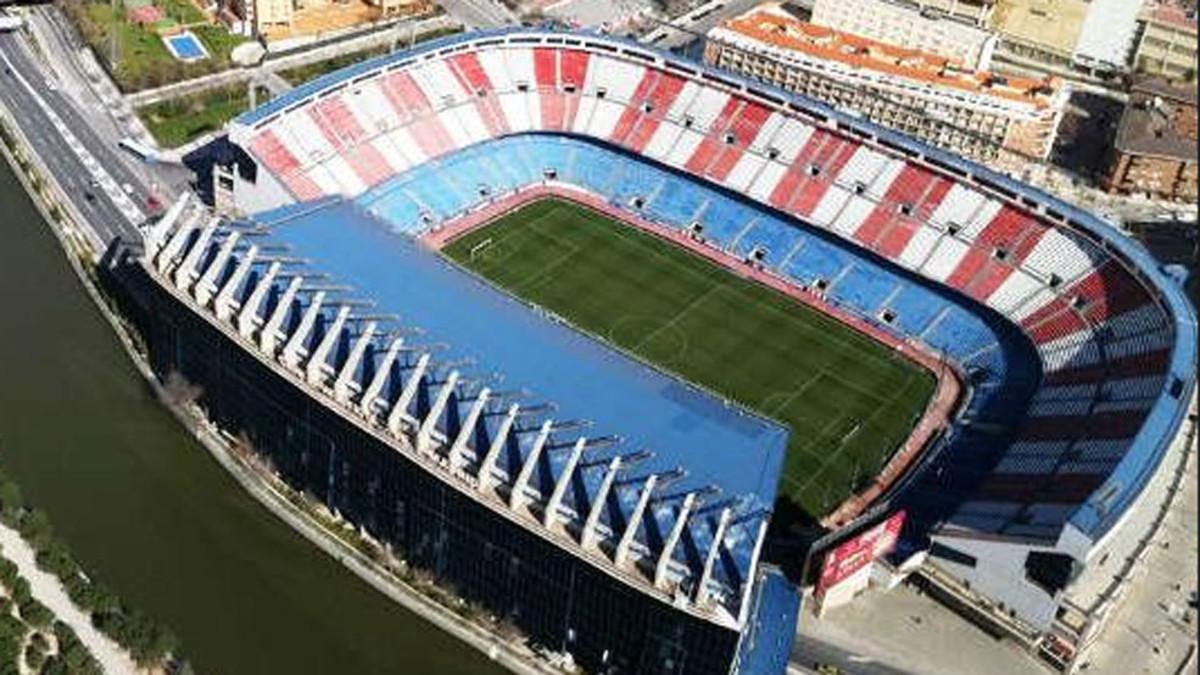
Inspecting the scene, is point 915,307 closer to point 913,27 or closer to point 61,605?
point 913,27

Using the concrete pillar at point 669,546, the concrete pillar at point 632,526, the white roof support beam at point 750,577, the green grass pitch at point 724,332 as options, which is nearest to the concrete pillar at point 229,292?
the green grass pitch at point 724,332

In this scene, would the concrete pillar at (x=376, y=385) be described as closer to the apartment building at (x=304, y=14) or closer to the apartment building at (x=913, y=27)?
the apartment building at (x=304, y=14)

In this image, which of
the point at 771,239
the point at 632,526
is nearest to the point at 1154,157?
the point at 771,239

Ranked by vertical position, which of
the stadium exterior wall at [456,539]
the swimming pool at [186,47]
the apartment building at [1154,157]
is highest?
the apartment building at [1154,157]

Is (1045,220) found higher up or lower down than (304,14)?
higher up

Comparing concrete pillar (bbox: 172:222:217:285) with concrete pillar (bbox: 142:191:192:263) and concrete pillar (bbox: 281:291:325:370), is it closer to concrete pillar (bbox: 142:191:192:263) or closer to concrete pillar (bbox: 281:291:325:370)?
concrete pillar (bbox: 142:191:192:263)

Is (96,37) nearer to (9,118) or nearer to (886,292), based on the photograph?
(9,118)
